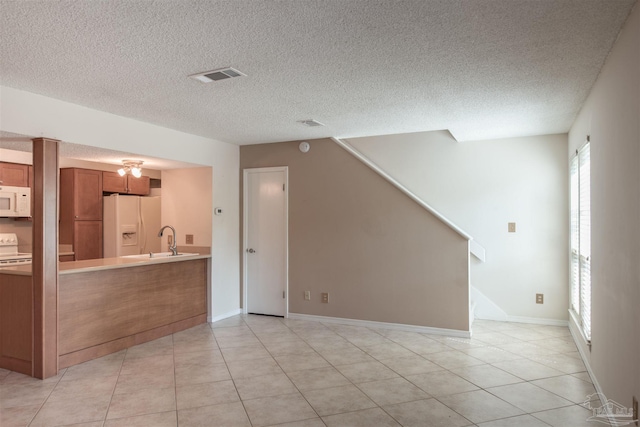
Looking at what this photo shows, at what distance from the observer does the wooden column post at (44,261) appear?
11.5ft

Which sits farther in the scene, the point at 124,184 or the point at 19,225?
the point at 124,184

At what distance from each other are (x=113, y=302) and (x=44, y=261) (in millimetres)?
909

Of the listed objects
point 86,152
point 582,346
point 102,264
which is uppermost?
point 86,152

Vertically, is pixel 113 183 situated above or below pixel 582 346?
above

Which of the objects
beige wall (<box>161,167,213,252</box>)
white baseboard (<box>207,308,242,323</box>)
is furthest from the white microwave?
white baseboard (<box>207,308,242,323</box>)

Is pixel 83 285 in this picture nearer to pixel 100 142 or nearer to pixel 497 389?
pixel 100 142

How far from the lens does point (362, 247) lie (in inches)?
208

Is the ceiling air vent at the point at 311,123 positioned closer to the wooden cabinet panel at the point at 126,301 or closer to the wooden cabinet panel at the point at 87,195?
the wooden cabinet panel at the point at 126,301

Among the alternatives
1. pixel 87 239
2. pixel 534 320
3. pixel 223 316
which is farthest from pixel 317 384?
pixel 87 239

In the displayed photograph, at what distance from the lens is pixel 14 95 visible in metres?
3.30

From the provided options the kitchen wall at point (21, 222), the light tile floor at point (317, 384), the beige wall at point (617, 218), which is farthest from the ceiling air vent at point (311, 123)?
the kitchen wall at point (21, 222)

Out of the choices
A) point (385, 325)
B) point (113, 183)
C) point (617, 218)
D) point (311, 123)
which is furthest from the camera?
point (113, 183)

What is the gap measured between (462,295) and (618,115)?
108 inches

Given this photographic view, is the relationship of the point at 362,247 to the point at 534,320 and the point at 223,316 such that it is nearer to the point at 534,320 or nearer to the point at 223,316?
the point at 223,316
